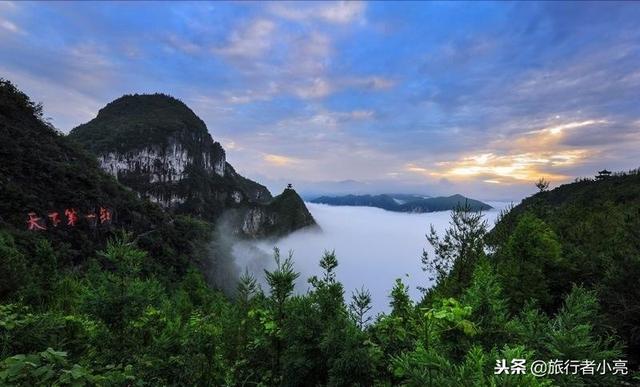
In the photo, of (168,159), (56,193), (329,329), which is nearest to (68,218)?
(56,193)

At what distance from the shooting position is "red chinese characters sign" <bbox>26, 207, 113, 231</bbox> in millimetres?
40656

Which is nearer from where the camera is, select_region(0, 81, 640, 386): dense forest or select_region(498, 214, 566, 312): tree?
select_region(0, 81, 640, 386): dense forest

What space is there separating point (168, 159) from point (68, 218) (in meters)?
120

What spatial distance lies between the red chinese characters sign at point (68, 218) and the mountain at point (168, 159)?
300 ft

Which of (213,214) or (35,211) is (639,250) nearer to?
(35,211)

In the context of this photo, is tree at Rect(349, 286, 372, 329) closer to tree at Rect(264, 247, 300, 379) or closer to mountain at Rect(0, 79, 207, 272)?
tree at Rect(264, 247, 300, 379)

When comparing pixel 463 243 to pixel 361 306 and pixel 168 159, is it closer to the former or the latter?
pixel 361 306

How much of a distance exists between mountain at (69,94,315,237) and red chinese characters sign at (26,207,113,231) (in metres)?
91.6

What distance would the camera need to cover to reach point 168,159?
15950 cm

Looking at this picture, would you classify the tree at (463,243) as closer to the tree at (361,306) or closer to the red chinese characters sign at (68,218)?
the tree at (361,306)

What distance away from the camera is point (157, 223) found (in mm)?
73188

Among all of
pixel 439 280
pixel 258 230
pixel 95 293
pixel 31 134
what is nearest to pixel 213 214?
pixel 258 230

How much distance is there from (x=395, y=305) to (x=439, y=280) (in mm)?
18831

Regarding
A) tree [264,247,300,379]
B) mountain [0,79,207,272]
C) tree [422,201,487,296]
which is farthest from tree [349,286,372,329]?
mountain [0,79,207,272]
